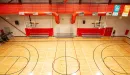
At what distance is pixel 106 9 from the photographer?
10.3 metres

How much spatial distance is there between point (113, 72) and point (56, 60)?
14.1 feet

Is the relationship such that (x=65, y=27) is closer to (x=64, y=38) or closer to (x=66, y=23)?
(x=66, y=23)

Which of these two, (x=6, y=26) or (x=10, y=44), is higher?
(x=6, y=26)

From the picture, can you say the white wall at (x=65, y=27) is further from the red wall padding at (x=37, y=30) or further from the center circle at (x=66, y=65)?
the center circle at (x=66, y=65)

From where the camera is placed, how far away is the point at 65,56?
904 cm

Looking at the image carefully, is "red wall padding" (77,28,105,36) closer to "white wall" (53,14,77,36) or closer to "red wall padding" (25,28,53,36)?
"white wall" (53,14,77,36)

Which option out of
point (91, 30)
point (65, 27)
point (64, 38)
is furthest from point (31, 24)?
point (91, 30)

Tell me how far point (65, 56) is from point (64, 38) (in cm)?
388

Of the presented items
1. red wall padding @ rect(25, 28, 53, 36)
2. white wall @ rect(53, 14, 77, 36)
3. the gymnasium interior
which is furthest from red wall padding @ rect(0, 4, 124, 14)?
red wall padding @ rect(25, 28, 53, 36)

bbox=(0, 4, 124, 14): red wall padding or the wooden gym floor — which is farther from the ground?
bbox=(0, 4, 124, 14): red wall padding

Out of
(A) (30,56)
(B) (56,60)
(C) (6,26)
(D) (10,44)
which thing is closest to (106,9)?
(B) (56,60)

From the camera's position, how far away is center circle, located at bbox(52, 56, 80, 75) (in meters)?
7.25

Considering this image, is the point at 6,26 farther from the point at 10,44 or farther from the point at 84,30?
the point at 84,30

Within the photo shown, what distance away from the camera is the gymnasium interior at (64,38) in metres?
7.75
